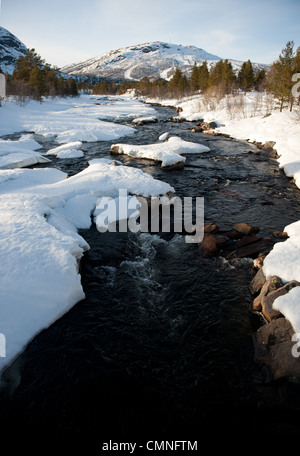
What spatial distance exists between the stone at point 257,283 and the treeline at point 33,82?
5659cm

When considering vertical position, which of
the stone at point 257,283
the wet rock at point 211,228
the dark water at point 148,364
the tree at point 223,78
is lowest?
the dark water at point 148,364

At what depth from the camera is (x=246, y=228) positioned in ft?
32.7

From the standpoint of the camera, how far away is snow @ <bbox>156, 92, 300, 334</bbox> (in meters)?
5.79

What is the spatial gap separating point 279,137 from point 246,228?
18.2 m

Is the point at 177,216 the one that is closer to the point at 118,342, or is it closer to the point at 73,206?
the point at 73,206

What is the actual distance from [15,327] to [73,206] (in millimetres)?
6614

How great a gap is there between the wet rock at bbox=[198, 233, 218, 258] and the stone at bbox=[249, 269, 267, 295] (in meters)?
1.78

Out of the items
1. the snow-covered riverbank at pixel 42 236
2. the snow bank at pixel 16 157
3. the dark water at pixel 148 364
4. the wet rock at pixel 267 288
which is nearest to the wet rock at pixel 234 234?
the dark water at pixel 148 364

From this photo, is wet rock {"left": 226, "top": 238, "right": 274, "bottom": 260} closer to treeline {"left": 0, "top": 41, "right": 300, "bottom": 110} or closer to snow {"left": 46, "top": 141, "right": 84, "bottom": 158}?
snow {"left": 46, "top": 141, "right": 84, "bottom": 158}

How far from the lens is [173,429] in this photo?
4.23 meters

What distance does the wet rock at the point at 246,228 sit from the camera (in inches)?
388

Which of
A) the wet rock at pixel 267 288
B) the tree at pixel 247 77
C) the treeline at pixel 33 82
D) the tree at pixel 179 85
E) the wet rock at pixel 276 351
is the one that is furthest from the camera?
the tree at pixel 179 85

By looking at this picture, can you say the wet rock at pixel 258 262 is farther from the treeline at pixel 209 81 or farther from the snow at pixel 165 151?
the treeline at pixel 209 81

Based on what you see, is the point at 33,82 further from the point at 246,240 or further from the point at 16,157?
the point at 246,240
